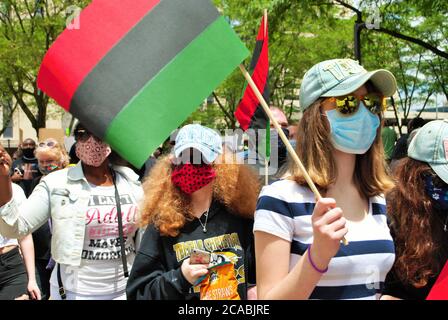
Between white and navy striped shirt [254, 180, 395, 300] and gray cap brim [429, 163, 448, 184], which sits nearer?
white and navy striped shirt [254, 180, 395, 300]

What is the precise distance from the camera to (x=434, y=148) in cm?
270

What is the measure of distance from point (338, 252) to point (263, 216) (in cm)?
34

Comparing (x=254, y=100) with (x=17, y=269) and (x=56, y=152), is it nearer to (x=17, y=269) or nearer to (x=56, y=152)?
(x=17, y=269)

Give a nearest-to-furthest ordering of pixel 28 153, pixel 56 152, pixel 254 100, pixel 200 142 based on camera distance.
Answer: pixel 200 142 < pixel 254 100 < pixel 56 152 < pixel 28 153

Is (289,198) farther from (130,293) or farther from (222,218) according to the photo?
(130,293)

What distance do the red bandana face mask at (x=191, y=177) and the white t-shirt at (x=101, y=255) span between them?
0.81 m

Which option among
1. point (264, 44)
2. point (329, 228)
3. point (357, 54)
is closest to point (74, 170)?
point (264, 44)

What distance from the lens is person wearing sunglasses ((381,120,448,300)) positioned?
2.50 meters

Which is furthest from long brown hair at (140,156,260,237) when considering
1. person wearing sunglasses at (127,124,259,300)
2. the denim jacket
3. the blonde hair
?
the blonde hair

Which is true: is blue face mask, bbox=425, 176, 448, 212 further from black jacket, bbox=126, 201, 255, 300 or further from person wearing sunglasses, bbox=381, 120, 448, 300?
black jacket, bbox=126, 201, 255, 300

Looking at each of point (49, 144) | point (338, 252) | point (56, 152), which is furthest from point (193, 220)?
point (49, 144)

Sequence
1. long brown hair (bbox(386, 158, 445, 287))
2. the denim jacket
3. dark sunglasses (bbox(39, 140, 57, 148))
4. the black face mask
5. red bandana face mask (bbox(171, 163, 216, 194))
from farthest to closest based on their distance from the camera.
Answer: the black face mask < dark sunglasses (bbox(39, 140, 57, 148)) < the denim jacket < red bandana face mask (bbox(171, 163, 216, 194)) < long brown hair (bbox(386, 158, 445, 287))

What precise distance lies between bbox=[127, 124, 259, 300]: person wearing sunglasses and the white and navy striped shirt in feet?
2.34

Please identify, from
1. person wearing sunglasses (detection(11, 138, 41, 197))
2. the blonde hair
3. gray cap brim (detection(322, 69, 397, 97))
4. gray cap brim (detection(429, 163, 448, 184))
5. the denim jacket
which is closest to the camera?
gray cap brim (detection(322, 69, 397, 97))
